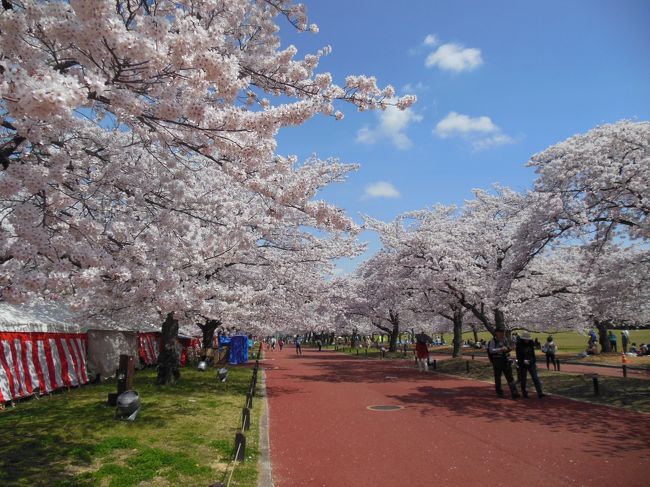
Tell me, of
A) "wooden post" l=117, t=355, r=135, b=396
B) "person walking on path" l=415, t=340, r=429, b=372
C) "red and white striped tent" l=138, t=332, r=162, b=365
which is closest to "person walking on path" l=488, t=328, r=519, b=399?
"person walking on path" l=415, t=340, r=429, b=372

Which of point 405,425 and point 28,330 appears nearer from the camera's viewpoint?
point 405,425

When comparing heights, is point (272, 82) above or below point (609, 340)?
above

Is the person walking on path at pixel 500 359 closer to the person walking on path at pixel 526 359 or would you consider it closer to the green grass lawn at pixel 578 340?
the person walking on path at pixel 526 359

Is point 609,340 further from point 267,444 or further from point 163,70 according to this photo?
point 163,70

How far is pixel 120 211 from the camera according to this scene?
8.94 m

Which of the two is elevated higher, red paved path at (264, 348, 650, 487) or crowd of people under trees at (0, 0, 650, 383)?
crowd of people under trees at (0, 0, 650, 383)

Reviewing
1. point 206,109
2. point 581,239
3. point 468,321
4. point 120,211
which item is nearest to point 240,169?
point 206,109

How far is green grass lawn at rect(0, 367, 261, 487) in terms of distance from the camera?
20.1ft

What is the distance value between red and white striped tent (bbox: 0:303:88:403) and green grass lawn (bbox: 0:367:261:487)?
2.43 ft

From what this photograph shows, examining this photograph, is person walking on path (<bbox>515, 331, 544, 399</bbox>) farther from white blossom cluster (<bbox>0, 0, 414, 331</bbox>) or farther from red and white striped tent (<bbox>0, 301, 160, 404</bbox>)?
red and white striped tent (<bbox>0, 301, 160, 404</bbox>)

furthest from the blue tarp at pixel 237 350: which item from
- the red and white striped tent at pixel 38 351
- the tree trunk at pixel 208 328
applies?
the red and white striped tent at pixel 38 351

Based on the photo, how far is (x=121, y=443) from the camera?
760 cm

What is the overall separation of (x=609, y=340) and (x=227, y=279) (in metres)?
31.3

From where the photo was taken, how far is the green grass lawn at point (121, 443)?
242 inches
